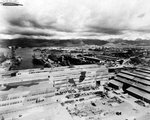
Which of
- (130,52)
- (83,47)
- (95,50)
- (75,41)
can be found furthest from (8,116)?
(130,52)

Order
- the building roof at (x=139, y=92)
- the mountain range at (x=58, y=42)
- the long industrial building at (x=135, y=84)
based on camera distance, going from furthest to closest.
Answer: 1. the mountain range at (x=58, y=42)
2. the long industrial building at (x=135, y=84)
3. the building roof at (x=139, y=92)

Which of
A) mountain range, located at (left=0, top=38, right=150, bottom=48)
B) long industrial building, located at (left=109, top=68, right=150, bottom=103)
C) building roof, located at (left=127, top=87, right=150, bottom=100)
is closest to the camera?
building roof, located at (left=127, top=87, right=150, bottom=100)

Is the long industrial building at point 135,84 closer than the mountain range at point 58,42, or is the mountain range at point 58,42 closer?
the long industrial building at point 135,84

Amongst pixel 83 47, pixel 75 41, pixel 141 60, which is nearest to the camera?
pixel 75 41

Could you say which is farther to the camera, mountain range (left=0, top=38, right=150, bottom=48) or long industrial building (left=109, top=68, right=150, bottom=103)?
mountain range (left=0, top=38, right=150, bottom=48)

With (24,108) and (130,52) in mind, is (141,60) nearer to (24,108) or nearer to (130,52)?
(130,52)

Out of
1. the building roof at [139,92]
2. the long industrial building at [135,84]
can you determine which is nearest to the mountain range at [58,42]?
the long industrial building at [135,84]

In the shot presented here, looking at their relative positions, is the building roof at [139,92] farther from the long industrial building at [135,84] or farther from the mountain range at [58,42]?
the mountain range at [58,42]

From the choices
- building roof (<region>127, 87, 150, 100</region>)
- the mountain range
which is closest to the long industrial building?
building roof (<region>127, 87, 150, 100</region>)

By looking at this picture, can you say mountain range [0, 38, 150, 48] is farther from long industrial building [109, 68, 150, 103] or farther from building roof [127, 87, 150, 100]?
building roof [127, 87, 150, 100]
